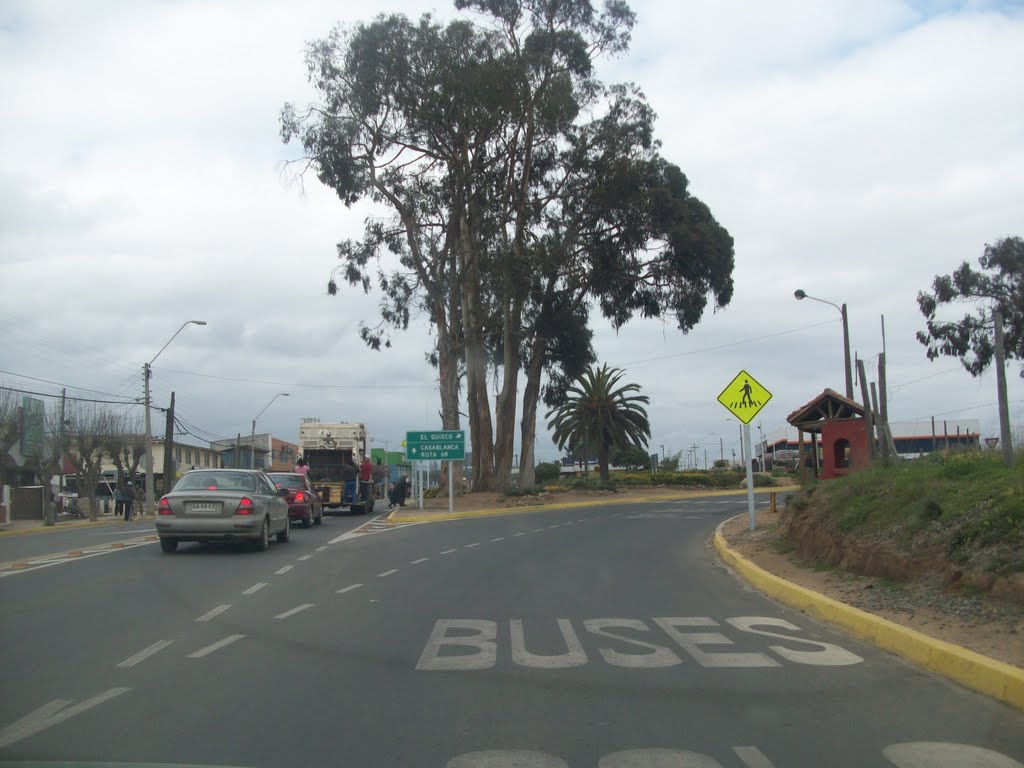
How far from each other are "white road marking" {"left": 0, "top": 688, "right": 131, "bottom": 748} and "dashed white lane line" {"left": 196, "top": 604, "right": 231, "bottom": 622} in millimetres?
2884

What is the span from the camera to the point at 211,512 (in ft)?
49.4

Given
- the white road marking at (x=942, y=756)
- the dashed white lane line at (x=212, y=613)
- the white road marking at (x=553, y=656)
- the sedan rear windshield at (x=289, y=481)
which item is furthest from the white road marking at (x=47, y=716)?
the sedan rear windshield at (x=289, y=481)

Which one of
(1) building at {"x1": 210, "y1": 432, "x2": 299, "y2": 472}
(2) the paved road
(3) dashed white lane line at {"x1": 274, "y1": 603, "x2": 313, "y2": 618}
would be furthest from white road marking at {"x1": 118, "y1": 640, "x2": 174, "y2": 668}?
(1) building at {"x1": 210, "y1": 432, "x2": 299, "y2": 472}

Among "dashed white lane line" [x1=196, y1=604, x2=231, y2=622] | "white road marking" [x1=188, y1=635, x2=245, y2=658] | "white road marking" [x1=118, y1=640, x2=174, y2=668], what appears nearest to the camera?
"white road marking" [x1=118, y1=640, x2=174, y2=668]

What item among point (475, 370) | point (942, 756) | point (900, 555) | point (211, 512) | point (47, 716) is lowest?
point (942, 756)

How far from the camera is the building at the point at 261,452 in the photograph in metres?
79.6

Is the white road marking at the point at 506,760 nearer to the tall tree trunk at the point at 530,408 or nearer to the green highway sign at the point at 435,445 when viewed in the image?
the green highway sign at the point at 435,445

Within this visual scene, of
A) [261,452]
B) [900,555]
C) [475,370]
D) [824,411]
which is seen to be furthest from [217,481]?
[261,452]

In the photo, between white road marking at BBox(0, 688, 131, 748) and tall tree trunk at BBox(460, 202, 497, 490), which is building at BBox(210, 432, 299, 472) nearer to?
tall tree trunk at BBox(460, 202, 497, 490)

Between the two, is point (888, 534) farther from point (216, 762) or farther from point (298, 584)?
point (216, 762)

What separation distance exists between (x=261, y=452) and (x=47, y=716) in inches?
3079

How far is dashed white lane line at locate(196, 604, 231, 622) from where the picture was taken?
909 centimetres

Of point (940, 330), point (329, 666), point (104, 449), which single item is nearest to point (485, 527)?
point (329, 666)

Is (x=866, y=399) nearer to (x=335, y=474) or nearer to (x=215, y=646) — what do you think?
(x=215, y=646)
